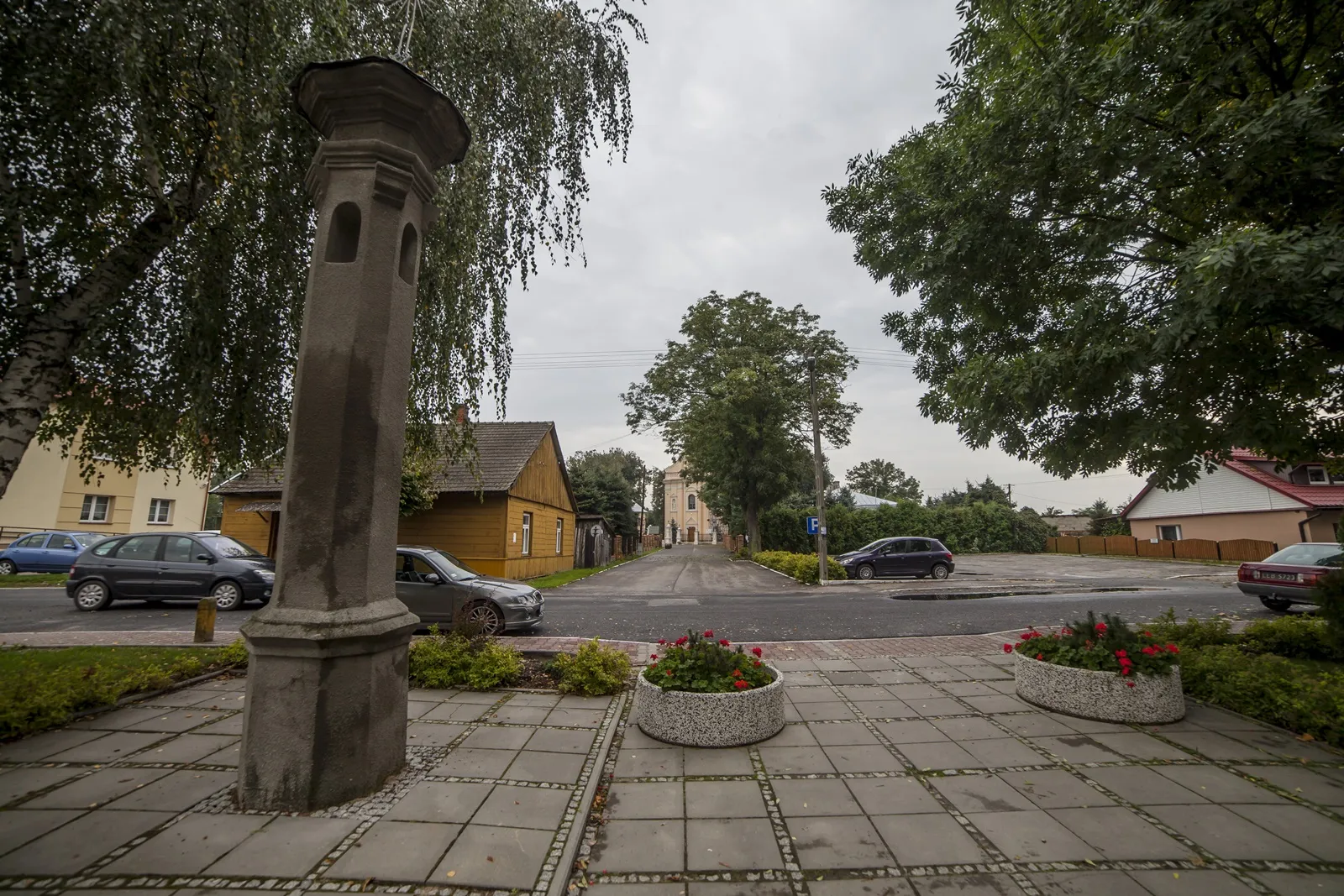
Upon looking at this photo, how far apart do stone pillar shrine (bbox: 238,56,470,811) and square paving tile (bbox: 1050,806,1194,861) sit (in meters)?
4.03

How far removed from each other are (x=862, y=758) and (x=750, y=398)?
2408 centimetres

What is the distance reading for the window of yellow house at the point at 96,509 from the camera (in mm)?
24859

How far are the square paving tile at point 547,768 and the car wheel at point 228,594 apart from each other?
10600 mm

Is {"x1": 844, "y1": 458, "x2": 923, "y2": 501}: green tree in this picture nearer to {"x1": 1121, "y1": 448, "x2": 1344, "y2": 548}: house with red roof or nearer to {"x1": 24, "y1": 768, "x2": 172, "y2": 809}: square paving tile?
{"x1": 1121, "y1": 448, "x2": 1344, "y2": 548}: house with red roof

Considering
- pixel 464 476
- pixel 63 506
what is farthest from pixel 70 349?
pixel 63 506

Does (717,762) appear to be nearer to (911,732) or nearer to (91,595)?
(911,732)

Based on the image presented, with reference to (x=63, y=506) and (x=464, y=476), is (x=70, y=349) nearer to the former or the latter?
(x=464, y=476)

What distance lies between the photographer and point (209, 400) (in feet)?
16.9

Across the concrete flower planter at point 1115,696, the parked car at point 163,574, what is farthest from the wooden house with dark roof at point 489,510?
the concrete flower planter at point 1115,696

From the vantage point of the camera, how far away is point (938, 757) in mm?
4090

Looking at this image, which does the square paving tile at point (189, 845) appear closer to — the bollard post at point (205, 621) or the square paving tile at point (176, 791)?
the square paving tile at point (176, 791)

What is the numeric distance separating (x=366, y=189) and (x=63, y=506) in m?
32.0

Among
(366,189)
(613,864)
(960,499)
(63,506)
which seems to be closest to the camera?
(613,864)

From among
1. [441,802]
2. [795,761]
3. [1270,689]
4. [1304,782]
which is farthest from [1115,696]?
[441,802]
